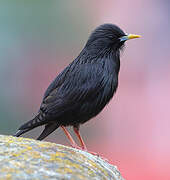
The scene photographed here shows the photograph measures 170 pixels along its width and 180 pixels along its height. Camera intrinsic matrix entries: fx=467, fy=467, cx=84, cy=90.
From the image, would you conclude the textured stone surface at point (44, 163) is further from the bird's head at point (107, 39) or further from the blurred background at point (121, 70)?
the blurred background at point (121, 70)

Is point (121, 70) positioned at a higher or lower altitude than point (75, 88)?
lower

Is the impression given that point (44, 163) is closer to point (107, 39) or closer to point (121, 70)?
point (107, 39)

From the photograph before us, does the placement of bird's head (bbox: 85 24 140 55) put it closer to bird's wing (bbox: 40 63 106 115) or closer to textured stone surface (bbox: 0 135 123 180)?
bird's wing (bbox: 40 63 106 115)

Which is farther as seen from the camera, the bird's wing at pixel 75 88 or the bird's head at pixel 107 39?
the bird's head at pixel 107 39

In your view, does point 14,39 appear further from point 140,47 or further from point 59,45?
point 140,47

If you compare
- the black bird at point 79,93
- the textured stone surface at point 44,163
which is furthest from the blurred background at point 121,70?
the textured stone surface at point 44,163

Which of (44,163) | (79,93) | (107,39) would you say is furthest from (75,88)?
(44,163)
